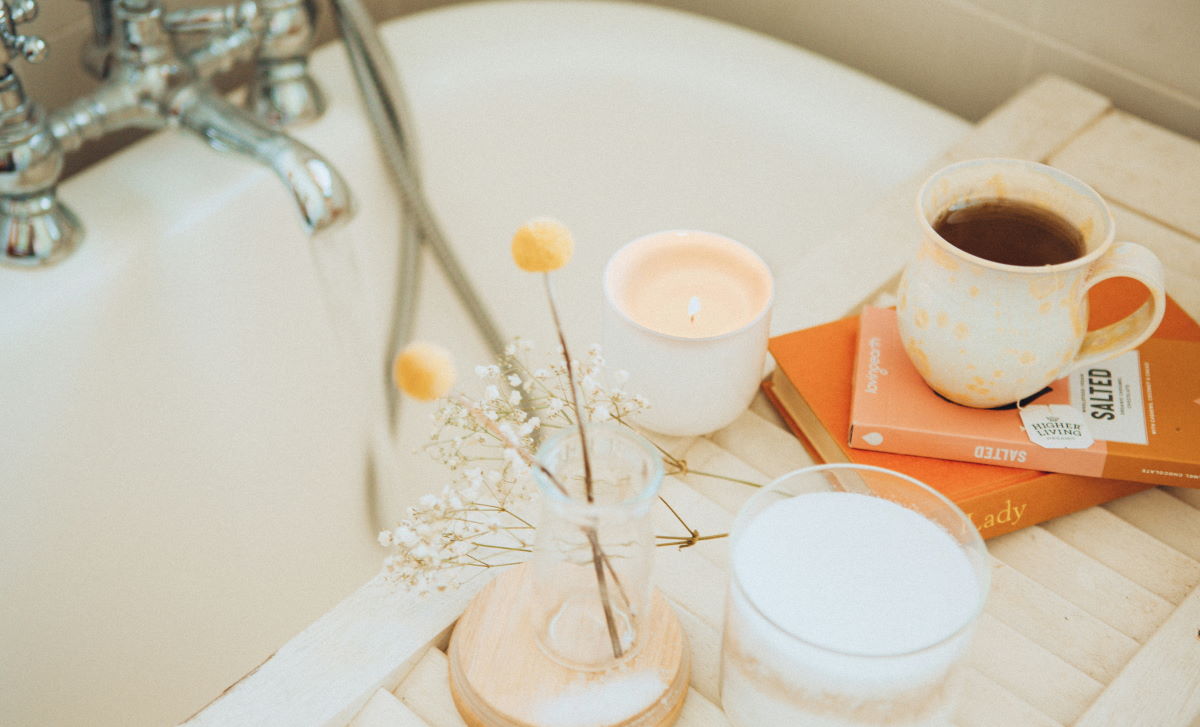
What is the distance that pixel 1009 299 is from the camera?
19.2 inches

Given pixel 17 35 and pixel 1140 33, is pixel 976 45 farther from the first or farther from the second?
pixel 17 35

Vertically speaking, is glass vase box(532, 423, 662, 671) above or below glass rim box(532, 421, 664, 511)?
below

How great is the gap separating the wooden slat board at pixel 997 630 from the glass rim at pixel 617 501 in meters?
0.13

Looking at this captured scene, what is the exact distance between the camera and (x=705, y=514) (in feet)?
1.78

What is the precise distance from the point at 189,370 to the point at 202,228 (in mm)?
130

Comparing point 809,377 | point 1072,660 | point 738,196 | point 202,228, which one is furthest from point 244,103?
point 1072,660

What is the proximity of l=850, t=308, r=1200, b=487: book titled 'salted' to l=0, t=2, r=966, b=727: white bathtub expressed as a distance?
0.41 ft

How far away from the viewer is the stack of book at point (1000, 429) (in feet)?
1.70

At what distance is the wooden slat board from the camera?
1.50 feet

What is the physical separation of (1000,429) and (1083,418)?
46 mm

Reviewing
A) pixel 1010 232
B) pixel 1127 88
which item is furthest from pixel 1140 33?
pixel 1010 232

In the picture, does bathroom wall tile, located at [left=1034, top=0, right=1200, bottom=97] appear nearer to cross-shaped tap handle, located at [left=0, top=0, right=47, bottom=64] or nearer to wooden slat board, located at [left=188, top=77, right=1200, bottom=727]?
wooden slat board, located at [left=188, top=77, right=1200, bottom=727]

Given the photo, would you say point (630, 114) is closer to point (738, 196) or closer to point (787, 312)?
point (738, 196)

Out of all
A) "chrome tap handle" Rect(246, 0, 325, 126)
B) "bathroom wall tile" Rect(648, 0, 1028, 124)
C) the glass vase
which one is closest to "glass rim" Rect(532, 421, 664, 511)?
the glass vase
